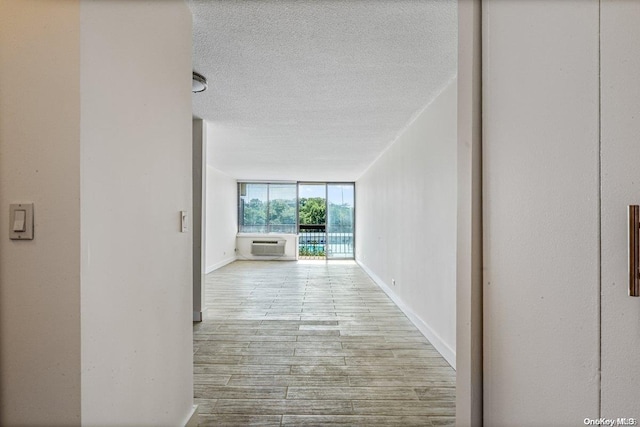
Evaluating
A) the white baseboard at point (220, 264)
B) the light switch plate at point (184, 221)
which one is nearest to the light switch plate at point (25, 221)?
the light switch plate at point (184, 221)

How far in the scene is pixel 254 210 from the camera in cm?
993

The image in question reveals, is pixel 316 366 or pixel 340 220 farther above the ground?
pixel 340 220

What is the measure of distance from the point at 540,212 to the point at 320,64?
1.82 m

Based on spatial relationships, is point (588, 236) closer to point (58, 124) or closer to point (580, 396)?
point (580, 396)

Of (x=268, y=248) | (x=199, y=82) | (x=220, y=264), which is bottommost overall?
(x=220, y=264)

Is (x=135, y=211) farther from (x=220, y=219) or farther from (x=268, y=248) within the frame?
(x=268, y=248)

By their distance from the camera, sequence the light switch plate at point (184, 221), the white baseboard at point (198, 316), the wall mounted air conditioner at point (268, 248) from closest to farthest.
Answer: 1. the light switch plate at point (184, 221)
2. the white baseboard at point (198, 316)
3. the wall mounted air conditioner at point (268, 248)

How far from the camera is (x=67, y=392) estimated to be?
3.19 ft

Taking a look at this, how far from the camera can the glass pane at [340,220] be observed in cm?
982

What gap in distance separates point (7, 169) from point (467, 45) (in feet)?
5.67

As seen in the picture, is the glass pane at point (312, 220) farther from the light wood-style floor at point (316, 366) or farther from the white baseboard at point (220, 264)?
the light wood-style floor at point (316, 366)
